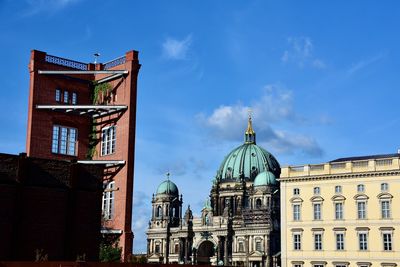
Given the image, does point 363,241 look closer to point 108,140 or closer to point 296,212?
point 296,212

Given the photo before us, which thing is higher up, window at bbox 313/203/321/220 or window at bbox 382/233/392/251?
window at bbox 313/203/321/220

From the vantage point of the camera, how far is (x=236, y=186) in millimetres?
135125

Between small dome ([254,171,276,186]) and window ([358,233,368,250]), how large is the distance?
54.3 metres

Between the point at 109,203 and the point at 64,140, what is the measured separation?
23.1ft

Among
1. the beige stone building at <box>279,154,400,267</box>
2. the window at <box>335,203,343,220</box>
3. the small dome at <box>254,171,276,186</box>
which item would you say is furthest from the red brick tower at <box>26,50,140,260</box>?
the small dome at <box>254,171,276,186</box>

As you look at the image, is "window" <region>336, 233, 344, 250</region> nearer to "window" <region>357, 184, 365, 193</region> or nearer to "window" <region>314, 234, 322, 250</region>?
"window" <region>314, 234, 322, 250</region>

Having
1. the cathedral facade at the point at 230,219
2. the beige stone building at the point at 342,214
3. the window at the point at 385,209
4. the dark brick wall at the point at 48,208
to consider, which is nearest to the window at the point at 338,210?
the beige stone building at the point at 342,214

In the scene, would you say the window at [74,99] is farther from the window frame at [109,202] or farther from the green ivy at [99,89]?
the window frame at [109,202]

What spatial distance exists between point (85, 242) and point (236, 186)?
98950 mm

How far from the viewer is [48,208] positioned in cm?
3588

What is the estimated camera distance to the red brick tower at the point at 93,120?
49781 mm

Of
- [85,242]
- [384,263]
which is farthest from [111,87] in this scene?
[384,263]

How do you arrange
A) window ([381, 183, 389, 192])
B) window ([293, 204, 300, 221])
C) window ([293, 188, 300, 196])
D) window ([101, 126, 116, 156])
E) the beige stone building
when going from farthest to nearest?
window ([293, 188, 300, 196])
window ([293, 204, 300, 221])
window ([381, 183, 389, 192])
the beige stone building
window ([101, 126, 116, 156])

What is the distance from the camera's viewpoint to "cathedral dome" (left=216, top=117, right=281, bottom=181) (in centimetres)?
13725
